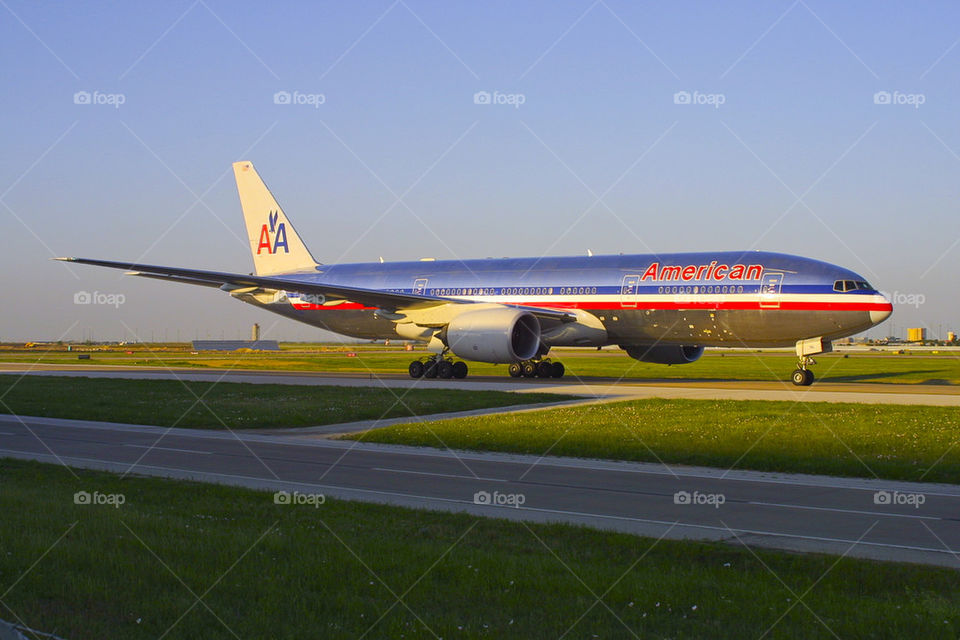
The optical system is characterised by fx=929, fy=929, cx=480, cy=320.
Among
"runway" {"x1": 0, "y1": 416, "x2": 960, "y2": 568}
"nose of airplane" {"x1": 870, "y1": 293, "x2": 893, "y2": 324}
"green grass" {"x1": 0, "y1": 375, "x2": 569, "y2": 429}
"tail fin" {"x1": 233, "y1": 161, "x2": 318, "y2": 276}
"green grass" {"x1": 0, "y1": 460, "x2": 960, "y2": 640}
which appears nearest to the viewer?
"green grass" {"x1": 0, "y1": 460, "x2": 960, "y2": 640}

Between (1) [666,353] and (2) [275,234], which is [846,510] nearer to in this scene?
(1) [666,353]

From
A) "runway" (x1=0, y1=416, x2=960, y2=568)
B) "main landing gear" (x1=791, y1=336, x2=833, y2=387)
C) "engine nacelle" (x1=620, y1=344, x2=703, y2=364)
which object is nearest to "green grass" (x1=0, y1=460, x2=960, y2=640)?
"runway" (x1=0, y1=416, x2=960, y2=568)

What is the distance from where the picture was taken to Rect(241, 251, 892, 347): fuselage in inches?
1203

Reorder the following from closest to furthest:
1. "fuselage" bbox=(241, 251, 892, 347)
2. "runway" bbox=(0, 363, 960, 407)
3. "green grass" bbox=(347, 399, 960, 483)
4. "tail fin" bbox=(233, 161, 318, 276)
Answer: "green grass" bbox=(347, 399, 960, 483) < "runway" bbox=(0, 363, 960, 407) < "fuselage" bbox=(241, 251, 892, 347) < "tail fin" bbox=(233, 161, 318, 276)

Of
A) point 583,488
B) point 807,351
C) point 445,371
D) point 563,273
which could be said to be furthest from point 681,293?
point 583,488

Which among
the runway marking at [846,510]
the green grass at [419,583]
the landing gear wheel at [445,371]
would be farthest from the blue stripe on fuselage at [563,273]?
the green grass at [419,583]

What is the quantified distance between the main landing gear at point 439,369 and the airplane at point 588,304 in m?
0.05

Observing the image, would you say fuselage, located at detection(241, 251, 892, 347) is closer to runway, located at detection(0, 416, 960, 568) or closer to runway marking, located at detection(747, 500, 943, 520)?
runway, located at detection(0, 416, 960, 568)

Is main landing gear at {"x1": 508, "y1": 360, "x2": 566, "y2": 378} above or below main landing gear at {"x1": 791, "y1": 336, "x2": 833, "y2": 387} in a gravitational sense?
above

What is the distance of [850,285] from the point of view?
99.3ft

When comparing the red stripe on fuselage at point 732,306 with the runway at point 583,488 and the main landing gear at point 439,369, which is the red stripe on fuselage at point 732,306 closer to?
the main landing gear at point 439,369

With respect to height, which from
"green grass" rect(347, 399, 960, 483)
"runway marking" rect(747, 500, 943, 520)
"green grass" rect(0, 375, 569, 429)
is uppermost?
"green grass" rect(0, 375, 569, 429)

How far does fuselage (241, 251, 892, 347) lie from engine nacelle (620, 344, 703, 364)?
2612 mm

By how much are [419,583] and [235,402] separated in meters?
19.6
